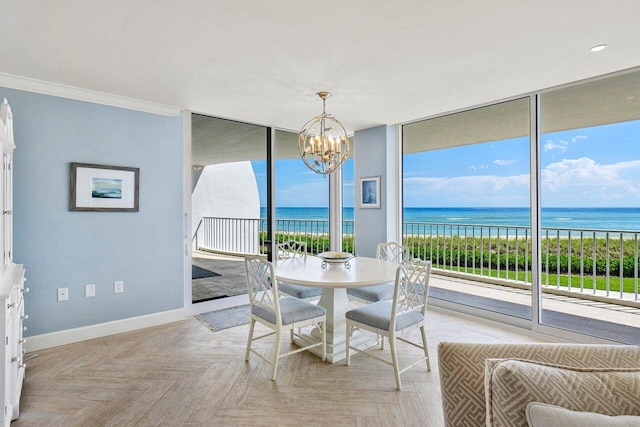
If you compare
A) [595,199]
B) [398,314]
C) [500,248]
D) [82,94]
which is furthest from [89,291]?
[595,199]

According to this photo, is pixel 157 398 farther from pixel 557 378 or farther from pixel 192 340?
pixel 557 378

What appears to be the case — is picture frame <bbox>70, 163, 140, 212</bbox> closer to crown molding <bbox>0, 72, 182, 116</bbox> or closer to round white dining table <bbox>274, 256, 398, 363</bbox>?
crown molding <bbox>0, 72, 182, 116</bbox>

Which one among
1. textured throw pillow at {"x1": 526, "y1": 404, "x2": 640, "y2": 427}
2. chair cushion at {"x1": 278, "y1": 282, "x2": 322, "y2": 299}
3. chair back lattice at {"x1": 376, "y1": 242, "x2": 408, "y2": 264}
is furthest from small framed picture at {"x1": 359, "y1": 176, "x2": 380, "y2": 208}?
textured throw pillow at {"x1": 526, "y1": 404, "x2": 640, "y2": 427}

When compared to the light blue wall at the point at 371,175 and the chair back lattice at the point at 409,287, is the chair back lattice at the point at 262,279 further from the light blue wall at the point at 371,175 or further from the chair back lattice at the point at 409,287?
the light blue wall at the point at 371,175

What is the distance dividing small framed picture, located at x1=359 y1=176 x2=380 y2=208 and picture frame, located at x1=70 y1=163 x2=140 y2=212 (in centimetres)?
296

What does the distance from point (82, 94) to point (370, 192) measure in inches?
140

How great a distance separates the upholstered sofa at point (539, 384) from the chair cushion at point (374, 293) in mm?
2166

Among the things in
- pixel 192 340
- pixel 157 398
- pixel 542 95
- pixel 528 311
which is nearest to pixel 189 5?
pixel 157 398

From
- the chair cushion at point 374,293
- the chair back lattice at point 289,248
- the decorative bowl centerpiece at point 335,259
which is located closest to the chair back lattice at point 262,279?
the decorative bowl centerpiece at point 335,259

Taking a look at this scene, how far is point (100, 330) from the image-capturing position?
329 centimetres

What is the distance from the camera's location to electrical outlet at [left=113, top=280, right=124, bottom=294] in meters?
3.40

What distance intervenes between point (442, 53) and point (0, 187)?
2967mm

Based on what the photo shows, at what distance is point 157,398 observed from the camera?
2.25 m

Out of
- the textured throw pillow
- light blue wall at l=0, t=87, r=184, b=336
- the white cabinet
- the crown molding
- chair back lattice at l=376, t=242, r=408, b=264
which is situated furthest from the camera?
chair back lattice at l=376, t=242, r=408, b=264
